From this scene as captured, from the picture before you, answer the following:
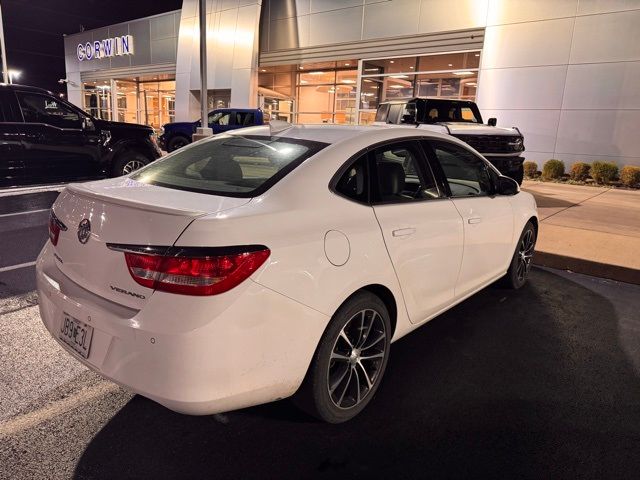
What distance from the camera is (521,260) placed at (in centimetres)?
500

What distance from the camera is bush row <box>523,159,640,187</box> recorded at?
13336 millimetres

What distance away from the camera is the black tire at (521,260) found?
4809 millimetres

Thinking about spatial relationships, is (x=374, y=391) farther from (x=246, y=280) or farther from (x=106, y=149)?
(x=106, y=149)

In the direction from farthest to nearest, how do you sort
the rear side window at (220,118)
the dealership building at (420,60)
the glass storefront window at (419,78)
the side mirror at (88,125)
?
the rear side window at (220,118) → the glass storefront window at (419,78) → the dealership building at (420,60) → the side mirror at (88,125)

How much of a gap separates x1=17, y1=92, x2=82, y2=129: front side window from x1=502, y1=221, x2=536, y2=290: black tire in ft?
26.9

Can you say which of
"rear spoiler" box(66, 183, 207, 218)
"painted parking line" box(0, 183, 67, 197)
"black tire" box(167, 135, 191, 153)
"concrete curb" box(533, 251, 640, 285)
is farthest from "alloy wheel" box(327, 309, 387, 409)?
"black tire" box(167, 135, 191, 153)

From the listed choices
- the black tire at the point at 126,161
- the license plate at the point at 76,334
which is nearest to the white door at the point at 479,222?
the license plate at the point at 76,334

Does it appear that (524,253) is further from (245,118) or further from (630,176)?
(245,118)

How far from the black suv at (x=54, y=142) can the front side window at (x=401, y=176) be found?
767cm

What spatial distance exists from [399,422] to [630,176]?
527 inches

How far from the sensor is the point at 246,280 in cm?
211

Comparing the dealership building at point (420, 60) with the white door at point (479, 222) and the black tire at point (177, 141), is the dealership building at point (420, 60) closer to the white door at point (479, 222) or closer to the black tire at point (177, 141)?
the black tire at point (177, 141)

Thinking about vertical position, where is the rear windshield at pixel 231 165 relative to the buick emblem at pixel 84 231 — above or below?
above

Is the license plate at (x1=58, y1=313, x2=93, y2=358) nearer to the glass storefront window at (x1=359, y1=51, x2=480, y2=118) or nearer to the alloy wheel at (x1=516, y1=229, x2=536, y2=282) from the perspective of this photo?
the alloy wheel at (x1=516, y1=229, x2=536, y2=282)
